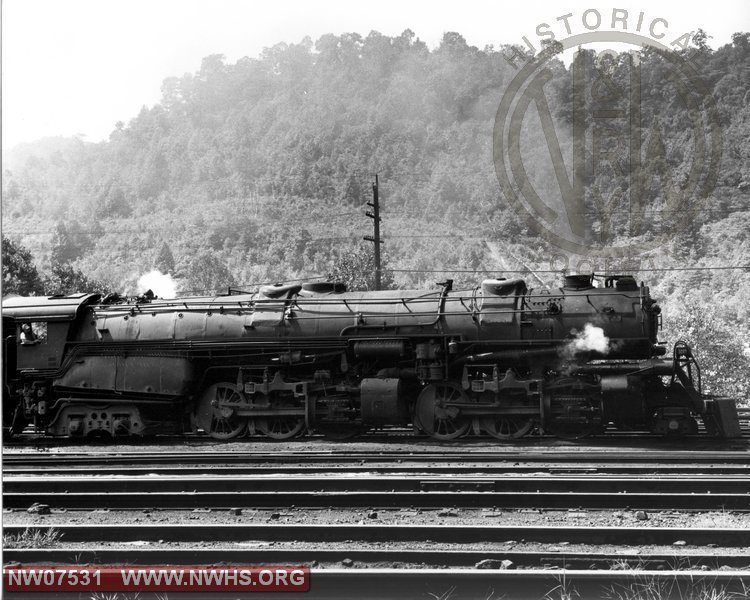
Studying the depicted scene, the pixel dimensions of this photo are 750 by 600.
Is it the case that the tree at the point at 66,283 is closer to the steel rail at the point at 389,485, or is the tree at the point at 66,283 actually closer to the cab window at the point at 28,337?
the cab window at the point at 28,337

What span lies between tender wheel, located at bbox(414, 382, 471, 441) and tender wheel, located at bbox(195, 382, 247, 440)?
353 cm

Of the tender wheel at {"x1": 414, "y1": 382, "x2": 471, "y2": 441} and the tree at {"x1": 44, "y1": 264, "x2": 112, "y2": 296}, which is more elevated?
the tree at {"x1": 44, "y1": 264, "x2": 112, "y2": 296}

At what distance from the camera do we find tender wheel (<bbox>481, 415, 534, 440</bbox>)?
44.1 ft

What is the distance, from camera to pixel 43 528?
6.81 metres

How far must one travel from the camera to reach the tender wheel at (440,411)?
13.7 m

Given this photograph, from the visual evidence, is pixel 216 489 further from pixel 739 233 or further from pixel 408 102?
pixel 408 102

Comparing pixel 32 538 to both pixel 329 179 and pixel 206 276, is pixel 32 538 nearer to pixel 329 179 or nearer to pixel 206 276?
pixel 206 276

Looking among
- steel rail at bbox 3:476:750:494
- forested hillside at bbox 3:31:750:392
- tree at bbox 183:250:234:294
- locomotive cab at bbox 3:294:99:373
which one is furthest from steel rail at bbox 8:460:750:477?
tree at bbox 183:250:234:294

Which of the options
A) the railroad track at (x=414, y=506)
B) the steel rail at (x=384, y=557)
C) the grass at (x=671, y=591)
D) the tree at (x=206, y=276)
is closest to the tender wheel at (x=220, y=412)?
the railroad track at (x=414, y=506)

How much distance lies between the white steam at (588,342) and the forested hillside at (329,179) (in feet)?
119

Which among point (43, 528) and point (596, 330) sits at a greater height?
point (596, 330)

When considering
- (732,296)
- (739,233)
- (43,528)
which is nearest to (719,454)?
(43,528)

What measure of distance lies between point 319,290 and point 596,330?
17.9 feet

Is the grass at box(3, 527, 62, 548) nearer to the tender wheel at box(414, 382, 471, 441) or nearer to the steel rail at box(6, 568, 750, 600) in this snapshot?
the steel rail at box(6, 568, 750, 600)
